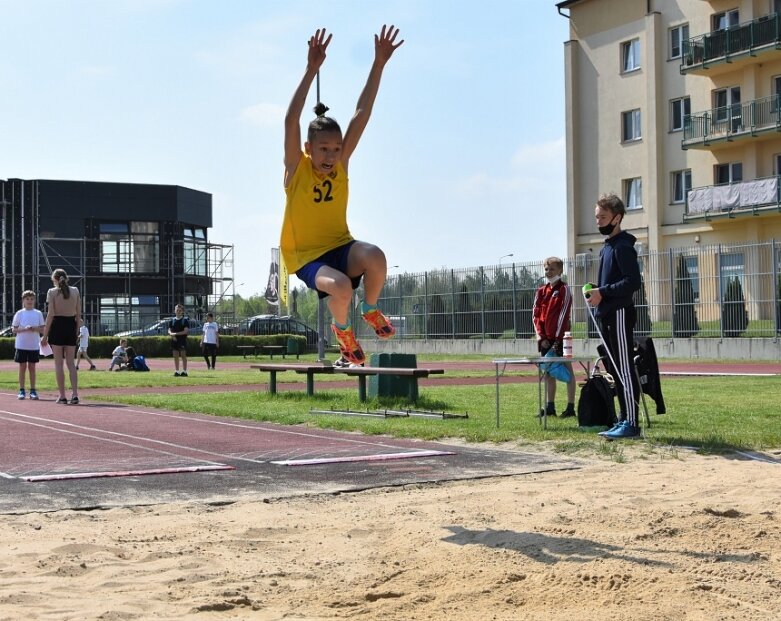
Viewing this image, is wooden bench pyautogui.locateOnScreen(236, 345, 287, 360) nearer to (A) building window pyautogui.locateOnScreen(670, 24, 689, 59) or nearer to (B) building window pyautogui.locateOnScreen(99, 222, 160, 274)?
(B) building window pyautogui.locateOnScreen(99, 222, 160, 274)

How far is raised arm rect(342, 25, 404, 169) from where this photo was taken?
24.0 feet

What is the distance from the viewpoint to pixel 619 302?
1061 cm

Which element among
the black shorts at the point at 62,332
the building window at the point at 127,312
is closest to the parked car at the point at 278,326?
the building window at the point at 127,312

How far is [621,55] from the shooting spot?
4462 cm

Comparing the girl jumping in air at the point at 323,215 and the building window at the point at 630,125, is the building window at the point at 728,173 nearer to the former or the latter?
the building window at the point at 630,125

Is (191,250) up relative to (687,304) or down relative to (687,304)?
up

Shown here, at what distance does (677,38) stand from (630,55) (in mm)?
2305

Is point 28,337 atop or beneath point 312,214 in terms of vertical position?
beneath

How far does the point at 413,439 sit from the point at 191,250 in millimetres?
50950

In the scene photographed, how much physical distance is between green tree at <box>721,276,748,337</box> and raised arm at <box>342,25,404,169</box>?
82.5ft

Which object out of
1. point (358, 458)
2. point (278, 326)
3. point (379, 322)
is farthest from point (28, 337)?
point (278, 326)

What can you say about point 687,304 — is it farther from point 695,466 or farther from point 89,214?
point 89,214

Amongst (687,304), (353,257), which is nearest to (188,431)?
(353,257)

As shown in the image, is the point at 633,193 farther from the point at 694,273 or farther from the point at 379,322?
the point at 379,322
